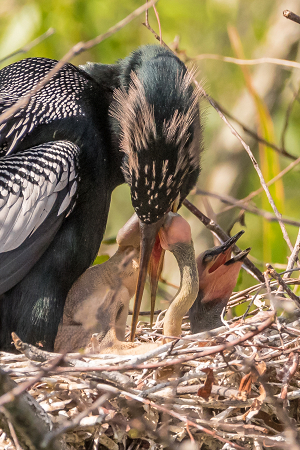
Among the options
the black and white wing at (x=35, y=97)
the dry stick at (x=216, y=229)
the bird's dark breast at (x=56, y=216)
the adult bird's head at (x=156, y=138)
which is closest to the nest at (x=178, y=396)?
the bird's dark breast at (x=56, y=216)

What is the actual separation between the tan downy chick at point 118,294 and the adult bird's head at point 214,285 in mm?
148

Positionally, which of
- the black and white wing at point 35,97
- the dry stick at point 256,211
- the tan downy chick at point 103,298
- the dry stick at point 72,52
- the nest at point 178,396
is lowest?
the nest at point 178,396

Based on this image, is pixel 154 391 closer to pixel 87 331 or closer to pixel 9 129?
pixel 87 331

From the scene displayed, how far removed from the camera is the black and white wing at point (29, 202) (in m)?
2.56

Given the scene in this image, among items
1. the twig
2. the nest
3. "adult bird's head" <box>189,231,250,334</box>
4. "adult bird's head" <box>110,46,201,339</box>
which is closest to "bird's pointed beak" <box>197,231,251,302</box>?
"adult bird's head" <box>189,231,250,334</box>

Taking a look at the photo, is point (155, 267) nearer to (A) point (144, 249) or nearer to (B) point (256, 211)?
(A) point (144, 249)

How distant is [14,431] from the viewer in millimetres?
1703

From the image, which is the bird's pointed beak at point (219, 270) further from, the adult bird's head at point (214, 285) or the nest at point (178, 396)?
the nest at point (178, 396)

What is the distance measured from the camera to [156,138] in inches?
101

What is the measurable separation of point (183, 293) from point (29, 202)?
82 centimetres

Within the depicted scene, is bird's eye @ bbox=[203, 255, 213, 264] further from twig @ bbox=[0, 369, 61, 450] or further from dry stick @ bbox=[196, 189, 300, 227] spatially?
twig @ bbox=[0, 369, 61, 450]

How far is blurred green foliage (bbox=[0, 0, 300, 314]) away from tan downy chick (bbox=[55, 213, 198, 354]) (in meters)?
1.11

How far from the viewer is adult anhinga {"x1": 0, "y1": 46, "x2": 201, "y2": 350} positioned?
2.58m

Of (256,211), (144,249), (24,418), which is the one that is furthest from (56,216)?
(24,418)
